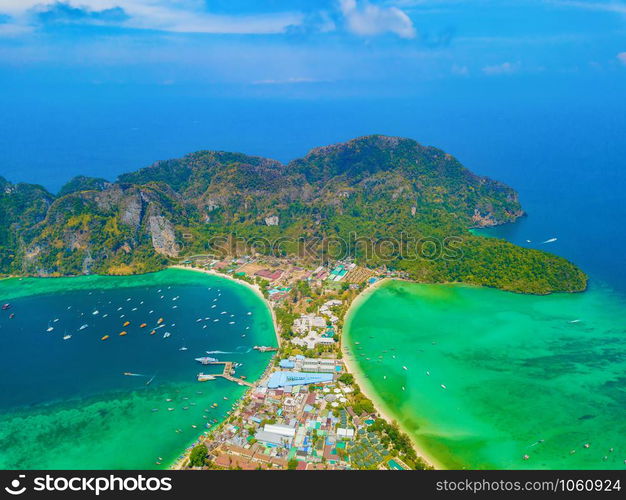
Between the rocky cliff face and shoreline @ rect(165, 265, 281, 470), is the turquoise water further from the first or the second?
the rocky cliff face

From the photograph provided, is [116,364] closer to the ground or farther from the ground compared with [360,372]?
closer to the ground

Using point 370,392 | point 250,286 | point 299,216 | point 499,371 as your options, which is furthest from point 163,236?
point 499,371

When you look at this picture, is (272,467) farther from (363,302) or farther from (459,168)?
(459,168)

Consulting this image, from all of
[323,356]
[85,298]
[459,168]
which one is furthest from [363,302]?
[459,168]

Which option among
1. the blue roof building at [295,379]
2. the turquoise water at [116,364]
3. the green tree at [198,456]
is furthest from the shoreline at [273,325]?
the blue roof building at [295,379]

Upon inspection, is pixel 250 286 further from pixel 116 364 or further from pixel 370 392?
pixel 370 392

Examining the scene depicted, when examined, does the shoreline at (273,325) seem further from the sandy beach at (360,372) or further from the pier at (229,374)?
the pier at (229,374)
